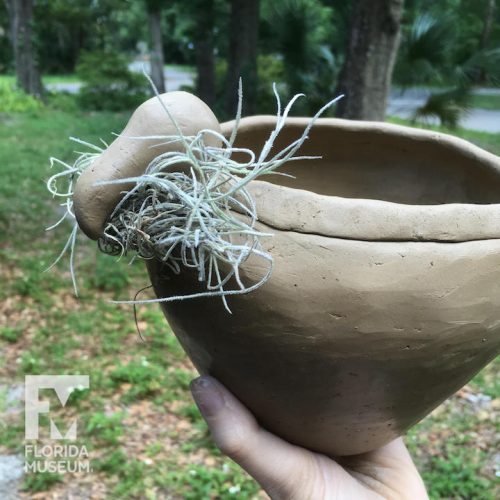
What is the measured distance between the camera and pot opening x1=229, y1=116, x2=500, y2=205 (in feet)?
3.71

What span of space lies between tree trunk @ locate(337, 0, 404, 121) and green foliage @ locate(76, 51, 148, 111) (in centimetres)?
633

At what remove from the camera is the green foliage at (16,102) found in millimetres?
7742

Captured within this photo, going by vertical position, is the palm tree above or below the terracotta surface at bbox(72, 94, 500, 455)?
above

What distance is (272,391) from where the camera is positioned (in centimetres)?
84

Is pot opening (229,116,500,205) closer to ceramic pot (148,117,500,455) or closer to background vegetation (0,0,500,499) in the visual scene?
ceramic pot (148,117,500,455)

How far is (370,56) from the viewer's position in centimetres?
282

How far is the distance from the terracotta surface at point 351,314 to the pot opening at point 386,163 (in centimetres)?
37

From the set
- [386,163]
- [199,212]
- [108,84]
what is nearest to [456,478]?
[386,163]

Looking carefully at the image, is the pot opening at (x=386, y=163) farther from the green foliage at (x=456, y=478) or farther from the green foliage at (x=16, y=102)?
the green foliage at (x=16, y=102)

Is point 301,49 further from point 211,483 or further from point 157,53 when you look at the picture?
point 157,53

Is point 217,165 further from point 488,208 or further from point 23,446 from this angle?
point 23,446

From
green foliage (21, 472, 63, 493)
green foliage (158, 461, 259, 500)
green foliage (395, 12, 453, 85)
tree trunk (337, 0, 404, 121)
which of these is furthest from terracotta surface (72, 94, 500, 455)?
green foliage (395, 12, 453, 85)

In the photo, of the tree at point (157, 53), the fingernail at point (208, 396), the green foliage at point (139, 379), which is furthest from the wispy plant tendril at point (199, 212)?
the tree at point (157, 53)

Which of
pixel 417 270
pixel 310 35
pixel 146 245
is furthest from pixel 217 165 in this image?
pixel 310 35
